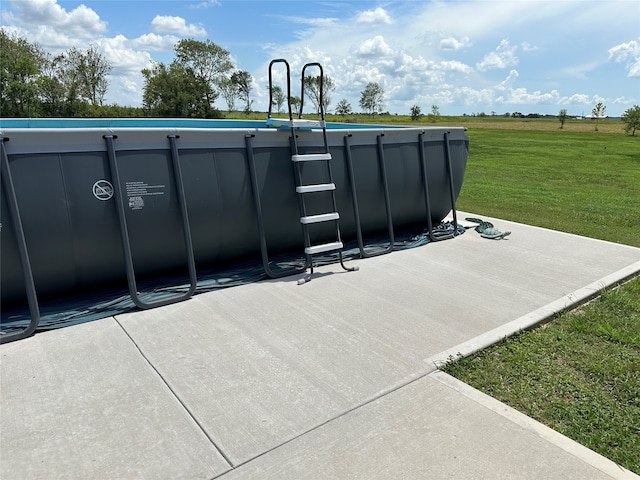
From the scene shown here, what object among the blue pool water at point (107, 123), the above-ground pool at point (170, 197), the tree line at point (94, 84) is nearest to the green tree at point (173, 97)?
the tree line at point (94, 84)

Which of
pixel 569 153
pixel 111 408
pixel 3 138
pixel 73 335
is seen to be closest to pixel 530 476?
pixel 111 408

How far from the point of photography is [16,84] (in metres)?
23.9

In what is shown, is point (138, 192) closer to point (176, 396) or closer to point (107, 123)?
point (176, 396)

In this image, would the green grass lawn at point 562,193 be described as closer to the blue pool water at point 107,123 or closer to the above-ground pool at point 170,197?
the above-ground pool at point 170,197

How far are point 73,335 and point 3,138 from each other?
4.87 ft

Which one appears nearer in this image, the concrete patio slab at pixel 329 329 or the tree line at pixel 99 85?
the concrete patio slab at pixel 329 329

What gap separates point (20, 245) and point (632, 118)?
45124 millimetres

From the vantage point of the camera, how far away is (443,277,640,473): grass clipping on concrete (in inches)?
91.2

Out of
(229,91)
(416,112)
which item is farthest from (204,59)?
(416,112)

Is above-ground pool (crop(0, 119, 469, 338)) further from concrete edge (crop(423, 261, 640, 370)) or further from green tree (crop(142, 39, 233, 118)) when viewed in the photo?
green tree (crop(142, 39, 233, 118))

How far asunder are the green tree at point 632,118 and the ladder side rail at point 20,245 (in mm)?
44826

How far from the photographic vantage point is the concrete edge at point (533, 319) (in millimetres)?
2987

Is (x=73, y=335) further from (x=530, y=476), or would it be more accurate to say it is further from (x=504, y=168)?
(x=504, y=168)

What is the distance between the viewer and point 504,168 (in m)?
14.3
